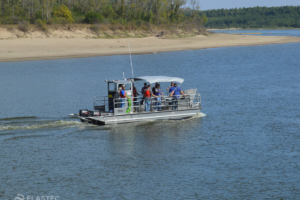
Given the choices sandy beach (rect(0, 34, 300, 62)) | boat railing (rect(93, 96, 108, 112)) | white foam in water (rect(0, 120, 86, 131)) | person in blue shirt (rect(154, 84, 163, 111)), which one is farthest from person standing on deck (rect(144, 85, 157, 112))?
sandy beach (rect(0, 34, 300, 62))

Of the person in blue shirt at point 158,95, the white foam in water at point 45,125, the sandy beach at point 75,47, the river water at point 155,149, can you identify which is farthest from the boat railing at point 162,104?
the sandy beach at point 75,47

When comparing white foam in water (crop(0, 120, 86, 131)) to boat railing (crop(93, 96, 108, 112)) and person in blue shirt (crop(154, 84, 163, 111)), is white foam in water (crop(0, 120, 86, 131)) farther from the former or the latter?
person in blue shirt (crop(154, 84, 163, 111))

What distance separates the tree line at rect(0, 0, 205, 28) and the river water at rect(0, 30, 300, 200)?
41241 millimetres

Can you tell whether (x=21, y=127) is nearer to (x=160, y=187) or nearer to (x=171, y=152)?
(x=171, y=152)

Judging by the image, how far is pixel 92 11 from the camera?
74438 millimetres

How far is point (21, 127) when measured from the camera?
18.9 meters

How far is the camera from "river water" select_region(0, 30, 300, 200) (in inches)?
495

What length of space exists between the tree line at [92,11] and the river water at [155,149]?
135ft

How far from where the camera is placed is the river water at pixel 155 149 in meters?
12.6

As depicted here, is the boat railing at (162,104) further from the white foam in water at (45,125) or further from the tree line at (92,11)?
the tree line at (92,11)

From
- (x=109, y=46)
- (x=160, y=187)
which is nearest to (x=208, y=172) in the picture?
(x=160, y=187)

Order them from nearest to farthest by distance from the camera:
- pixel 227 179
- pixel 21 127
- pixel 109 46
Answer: pixel 227 179, pixel 21 127, pixel 109 46

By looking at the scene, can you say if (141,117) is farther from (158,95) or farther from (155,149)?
(155,149)

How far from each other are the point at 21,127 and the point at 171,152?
7.68m
